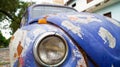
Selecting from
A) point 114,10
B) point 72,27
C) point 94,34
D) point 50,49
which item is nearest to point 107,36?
point 94,34

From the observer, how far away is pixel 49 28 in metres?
2.38

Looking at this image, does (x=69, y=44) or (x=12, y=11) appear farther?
(x=12, y=11)

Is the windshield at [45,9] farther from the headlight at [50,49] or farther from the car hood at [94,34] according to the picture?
the headlight at [50,49]

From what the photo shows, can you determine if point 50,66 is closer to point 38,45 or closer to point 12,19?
point 38,45

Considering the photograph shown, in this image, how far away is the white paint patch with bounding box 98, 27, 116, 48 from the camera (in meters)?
2.35

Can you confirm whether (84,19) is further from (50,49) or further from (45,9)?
(45,9)

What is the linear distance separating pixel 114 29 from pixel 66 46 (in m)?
0.55

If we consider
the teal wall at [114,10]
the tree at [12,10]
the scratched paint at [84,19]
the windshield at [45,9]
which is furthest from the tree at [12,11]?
the scratched paint at [84,19]

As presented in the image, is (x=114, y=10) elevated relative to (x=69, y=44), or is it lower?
elevated

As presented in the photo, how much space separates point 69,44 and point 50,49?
0.16m

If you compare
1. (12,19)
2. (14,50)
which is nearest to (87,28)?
(14,50)

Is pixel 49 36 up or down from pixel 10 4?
down

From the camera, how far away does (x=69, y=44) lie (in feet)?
7.38

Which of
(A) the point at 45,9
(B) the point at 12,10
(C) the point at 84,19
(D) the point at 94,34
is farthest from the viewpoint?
(B) the point at 12,10
